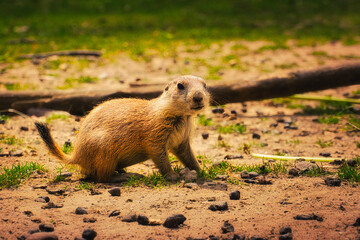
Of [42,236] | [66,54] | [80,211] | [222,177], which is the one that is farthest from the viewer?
[66,54]

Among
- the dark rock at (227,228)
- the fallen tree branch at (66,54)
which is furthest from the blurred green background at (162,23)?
the dark rock at (227,228)

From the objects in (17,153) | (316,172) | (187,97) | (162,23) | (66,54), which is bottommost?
(316,172)

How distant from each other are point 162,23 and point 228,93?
28.6 ft

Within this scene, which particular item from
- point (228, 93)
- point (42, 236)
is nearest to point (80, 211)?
point (42, 236)

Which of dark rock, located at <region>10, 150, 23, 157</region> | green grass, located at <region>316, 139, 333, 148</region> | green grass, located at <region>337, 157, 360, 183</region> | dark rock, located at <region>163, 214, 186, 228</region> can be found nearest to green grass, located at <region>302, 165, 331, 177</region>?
green grass, located at <region>337, 157, 360, 183</region>

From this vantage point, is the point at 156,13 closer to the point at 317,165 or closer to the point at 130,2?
the point at 130,2

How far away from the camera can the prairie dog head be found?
14.9 feet

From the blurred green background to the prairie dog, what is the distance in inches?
249

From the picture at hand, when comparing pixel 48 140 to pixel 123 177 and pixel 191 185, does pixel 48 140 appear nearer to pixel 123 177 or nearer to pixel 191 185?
pixel 123 177

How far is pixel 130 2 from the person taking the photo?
1839 cm

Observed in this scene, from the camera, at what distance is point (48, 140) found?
4.72 metres

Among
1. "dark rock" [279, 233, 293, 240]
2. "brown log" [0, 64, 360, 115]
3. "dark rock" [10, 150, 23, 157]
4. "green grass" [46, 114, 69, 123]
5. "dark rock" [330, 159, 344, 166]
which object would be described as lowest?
"dark rock" [279, 233, 293, 240]

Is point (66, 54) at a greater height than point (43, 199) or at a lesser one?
greater

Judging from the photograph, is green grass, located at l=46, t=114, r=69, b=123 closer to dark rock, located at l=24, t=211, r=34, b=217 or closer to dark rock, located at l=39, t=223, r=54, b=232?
dark rock, located at l=24, t=211, r=34, b=217
